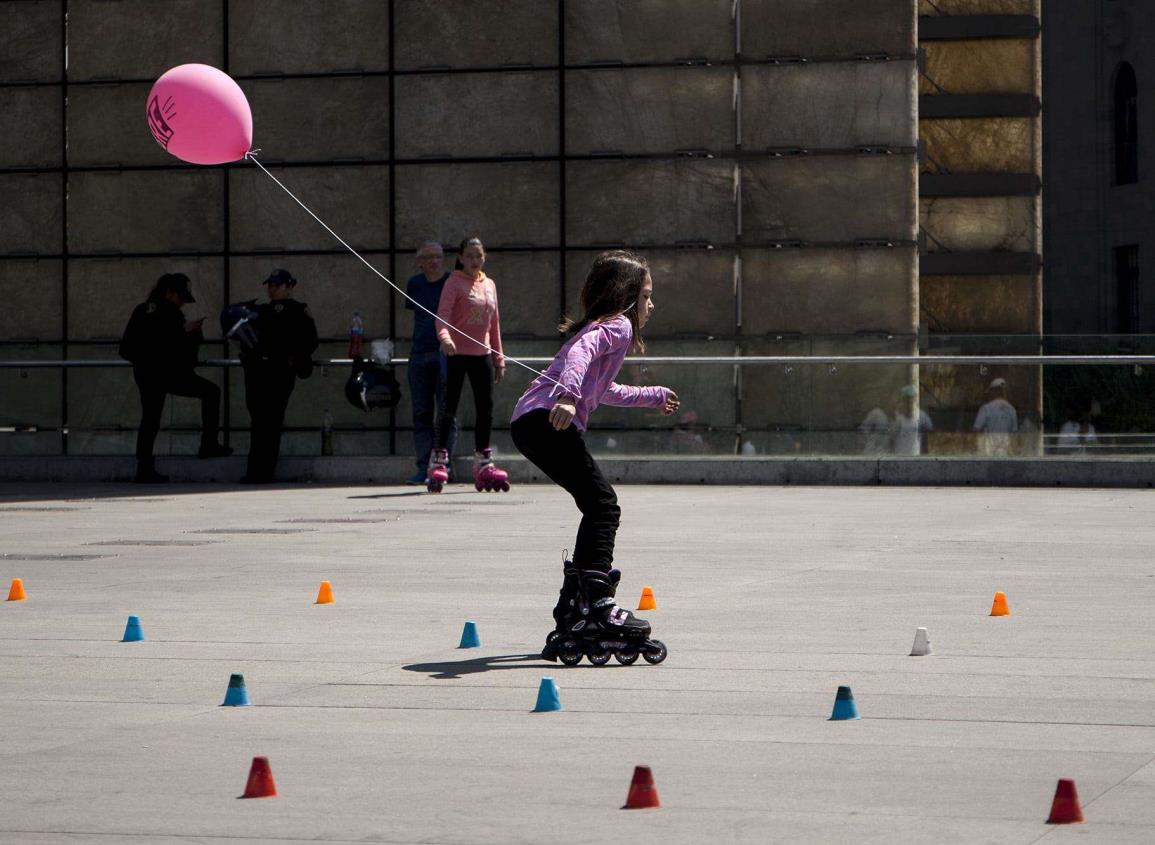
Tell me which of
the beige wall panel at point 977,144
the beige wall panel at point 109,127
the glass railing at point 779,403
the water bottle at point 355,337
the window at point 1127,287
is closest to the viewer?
the glass railing at point 779,403

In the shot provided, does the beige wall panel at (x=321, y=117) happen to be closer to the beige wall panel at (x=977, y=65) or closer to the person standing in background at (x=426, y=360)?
the person standing in background at (x=426, y=360)

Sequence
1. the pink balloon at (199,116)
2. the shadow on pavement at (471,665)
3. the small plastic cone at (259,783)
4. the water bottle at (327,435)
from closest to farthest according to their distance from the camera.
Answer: the small plastic cone at (259,783), the shadow on pavement at (471,665), the pink balloon at (199,116), the water bottle at (327,435)

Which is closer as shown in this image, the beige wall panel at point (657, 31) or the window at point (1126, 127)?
the beige wall panel at point (657, 31)

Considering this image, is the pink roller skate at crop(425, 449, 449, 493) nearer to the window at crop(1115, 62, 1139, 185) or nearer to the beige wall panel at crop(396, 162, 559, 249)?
the beige wall panel at crop(396, 162, 559, 249)

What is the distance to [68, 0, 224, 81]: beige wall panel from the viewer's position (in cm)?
2286

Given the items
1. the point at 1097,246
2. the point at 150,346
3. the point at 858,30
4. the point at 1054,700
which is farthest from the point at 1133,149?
the point at 1054,700

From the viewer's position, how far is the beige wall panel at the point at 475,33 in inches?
870

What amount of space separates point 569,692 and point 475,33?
16.0 meters

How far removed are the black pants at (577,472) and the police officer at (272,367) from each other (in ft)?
41.0

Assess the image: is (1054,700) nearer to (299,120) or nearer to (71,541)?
(71,541)

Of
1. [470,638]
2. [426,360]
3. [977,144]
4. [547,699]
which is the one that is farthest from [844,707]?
[977,144]

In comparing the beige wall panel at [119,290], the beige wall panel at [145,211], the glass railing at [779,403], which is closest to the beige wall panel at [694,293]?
the glass railing at [779,403]

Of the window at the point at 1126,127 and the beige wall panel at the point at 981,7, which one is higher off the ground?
the window at the point at 1126,127

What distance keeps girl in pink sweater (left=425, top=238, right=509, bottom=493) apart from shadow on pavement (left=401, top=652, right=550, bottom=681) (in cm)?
973
